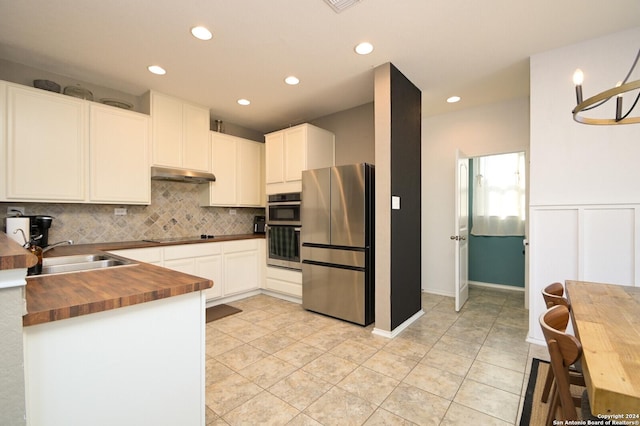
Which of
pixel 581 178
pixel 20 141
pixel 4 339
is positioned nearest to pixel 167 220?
pixel 20 141

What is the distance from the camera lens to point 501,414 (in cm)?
163

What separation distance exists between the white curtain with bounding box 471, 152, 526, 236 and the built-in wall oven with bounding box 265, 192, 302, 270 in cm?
312

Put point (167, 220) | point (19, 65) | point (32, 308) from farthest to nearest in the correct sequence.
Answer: point (167, 220) < point (19, 65) < point (32, 308)

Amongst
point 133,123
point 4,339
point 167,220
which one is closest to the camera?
point 4,339

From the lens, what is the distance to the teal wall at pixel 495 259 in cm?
433

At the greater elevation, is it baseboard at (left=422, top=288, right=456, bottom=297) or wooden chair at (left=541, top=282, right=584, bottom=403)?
wooden chair at (left=541, top=282, right=584, bottom=403)

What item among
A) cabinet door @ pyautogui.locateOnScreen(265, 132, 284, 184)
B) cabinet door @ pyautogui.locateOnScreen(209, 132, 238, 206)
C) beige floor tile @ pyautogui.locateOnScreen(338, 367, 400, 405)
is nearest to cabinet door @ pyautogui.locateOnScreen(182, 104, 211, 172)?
cabinet door @ pyautogui.locateOnScreen(209, 132, 238, 206)

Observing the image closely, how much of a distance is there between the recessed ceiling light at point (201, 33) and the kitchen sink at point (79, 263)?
5.96 ft

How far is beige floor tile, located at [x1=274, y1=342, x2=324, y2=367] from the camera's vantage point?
7.36ft

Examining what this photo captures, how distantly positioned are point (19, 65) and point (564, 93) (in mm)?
4982

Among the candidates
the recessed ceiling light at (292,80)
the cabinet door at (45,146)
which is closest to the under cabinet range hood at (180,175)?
the cabinet door at (45,146)

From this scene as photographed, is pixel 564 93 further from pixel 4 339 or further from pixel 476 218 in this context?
pixel 4 339

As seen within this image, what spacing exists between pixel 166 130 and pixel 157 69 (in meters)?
0.78

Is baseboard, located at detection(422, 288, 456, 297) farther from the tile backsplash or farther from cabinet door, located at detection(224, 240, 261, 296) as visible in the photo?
the tile backsplash
